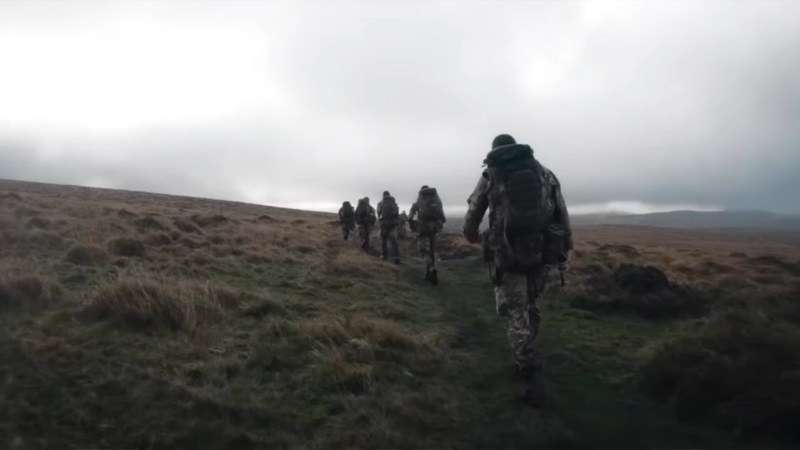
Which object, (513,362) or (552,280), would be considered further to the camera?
(552,280)

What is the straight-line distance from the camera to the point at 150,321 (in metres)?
6.12

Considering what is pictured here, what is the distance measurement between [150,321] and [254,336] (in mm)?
1305

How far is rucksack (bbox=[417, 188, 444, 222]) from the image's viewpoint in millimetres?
12812

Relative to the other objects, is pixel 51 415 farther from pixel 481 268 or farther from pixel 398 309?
pixel 481 268

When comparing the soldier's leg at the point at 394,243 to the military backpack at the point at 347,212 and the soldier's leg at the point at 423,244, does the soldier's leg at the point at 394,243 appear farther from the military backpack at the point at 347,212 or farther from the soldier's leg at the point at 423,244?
the military backpack at the point at 347,212

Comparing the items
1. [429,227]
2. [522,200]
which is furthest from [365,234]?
[522,200]

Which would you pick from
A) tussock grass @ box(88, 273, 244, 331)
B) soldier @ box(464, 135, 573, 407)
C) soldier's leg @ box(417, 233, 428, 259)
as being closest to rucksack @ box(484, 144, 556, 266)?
soldier @ box(464, 135, 573, 407)

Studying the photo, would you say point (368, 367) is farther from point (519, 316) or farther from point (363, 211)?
point (363, 211)

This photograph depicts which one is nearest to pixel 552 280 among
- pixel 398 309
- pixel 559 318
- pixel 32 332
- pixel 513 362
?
pixel 559 318

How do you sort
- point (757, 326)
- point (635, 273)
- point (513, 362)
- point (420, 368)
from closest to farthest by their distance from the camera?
1. point (757, 326)
2. point (420, 368)
3. point (513, 362)
4. point (635, 273)

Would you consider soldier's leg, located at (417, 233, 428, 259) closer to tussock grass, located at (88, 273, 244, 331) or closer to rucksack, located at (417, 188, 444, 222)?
rucksack, located at (417, 188, 444, 222)

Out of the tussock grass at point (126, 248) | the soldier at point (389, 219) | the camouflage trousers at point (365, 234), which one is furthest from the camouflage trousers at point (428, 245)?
the tussock grass at point (126, 248)

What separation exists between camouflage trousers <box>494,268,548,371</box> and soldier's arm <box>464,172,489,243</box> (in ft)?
2.26

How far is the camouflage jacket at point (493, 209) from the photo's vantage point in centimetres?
543
